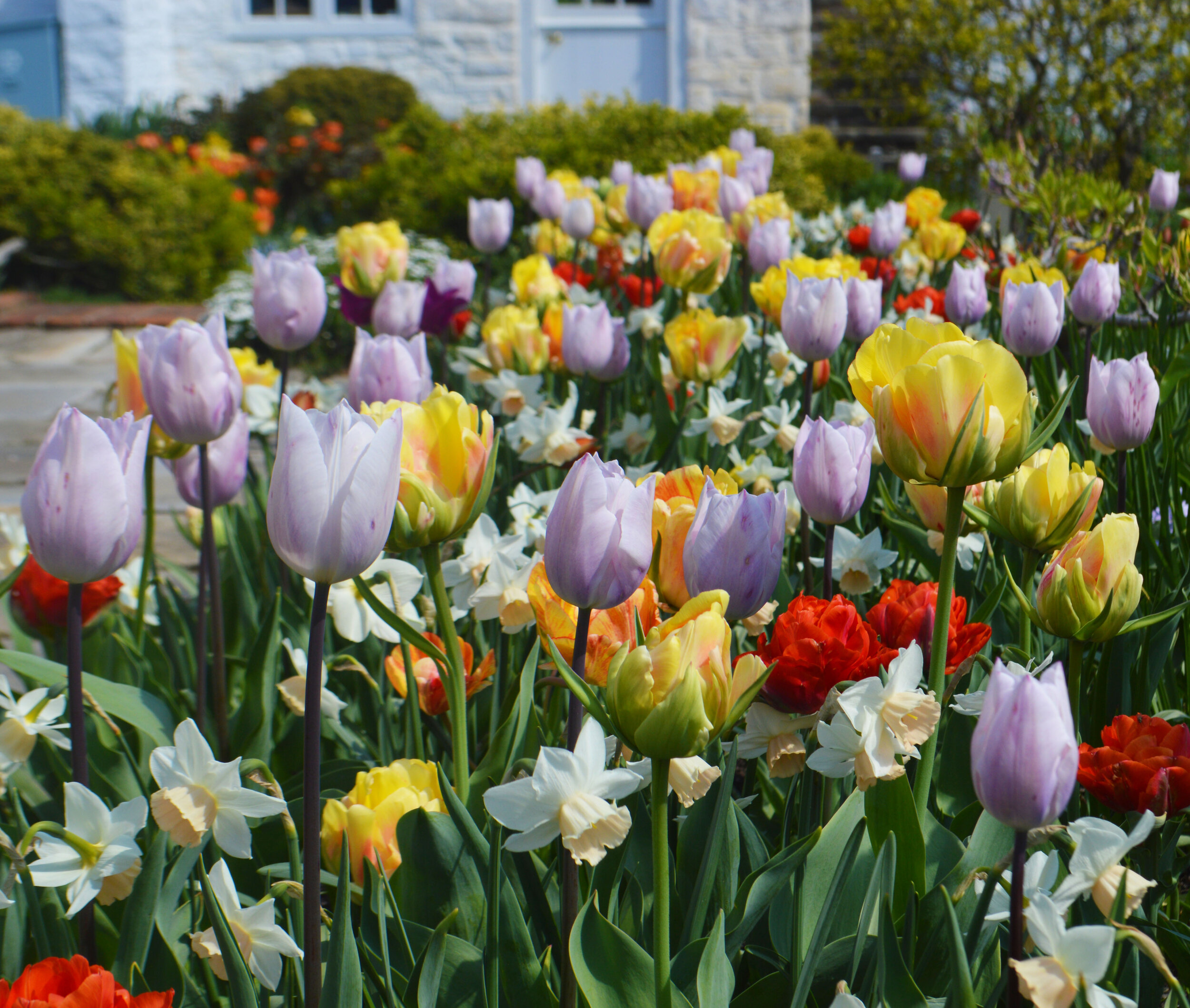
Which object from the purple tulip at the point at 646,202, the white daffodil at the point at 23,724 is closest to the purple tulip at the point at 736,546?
the white daffodil at the point at 23,724

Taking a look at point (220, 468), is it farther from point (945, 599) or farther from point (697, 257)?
point (697, 257)

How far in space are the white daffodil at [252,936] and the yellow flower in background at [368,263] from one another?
5.51ft

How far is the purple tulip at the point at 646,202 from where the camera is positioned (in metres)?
3.20

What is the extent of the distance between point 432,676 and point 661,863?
615 mm

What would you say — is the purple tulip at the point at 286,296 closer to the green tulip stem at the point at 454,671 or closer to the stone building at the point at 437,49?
the green tulip stem at the point at 454,671

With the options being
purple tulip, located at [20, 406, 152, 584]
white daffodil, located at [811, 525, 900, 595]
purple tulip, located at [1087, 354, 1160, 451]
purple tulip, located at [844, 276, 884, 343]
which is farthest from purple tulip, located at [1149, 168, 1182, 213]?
purple tulip, located at [20, 406, 152, 584]

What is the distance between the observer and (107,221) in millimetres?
7887

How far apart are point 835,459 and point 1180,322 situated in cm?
189

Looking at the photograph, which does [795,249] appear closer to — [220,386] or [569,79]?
[220,386]

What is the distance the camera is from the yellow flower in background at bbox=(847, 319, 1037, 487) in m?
0.85

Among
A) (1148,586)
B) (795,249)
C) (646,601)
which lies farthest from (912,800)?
(795,249)

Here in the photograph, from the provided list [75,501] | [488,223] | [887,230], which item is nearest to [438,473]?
[75,501]

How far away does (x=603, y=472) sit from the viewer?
801 mm

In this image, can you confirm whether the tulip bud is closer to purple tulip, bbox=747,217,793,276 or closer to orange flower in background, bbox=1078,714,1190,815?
orange flower in background, bbox=1078,714,1190,815
